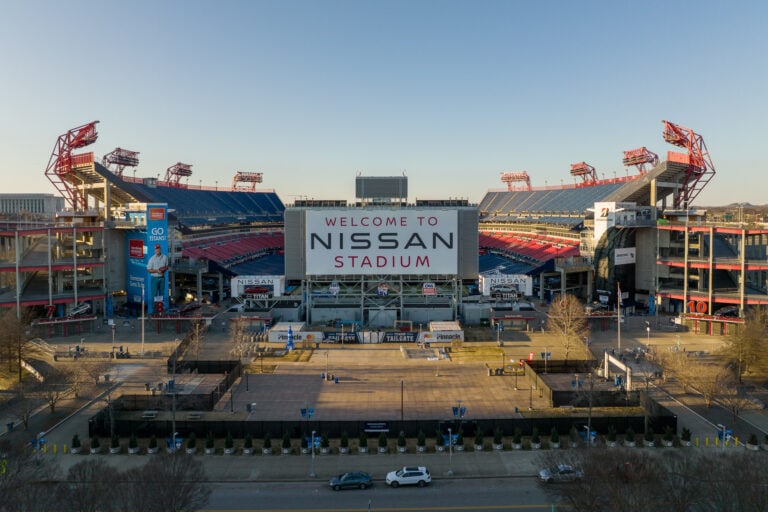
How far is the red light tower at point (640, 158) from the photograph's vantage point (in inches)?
4402

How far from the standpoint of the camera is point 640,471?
932 inches

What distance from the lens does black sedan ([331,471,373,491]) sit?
3102cm

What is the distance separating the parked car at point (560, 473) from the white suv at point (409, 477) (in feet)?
20.2

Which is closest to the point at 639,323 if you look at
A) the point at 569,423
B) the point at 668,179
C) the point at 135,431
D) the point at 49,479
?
the point at 668,179

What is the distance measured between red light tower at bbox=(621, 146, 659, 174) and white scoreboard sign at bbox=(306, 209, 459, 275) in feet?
193

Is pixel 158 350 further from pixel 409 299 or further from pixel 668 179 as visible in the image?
pixel 668 179

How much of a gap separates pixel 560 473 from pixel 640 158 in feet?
321

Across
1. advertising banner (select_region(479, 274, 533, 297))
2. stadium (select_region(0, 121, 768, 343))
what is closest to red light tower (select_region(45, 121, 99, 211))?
stadium (select_region(0, 121, 768, 343))

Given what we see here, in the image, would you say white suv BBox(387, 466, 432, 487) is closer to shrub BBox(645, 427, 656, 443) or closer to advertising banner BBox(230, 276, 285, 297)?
shrub BBox(645, 427, 656, 443)

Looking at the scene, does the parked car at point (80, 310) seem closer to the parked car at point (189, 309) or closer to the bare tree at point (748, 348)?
the parked car at point (189, 309)

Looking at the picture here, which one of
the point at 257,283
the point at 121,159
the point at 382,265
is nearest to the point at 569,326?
the point at 382,265

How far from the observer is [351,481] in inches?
1224

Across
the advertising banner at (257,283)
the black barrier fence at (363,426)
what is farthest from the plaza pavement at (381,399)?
the advertising banner at (257,283)

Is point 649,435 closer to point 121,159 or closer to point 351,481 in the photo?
point 351,481
